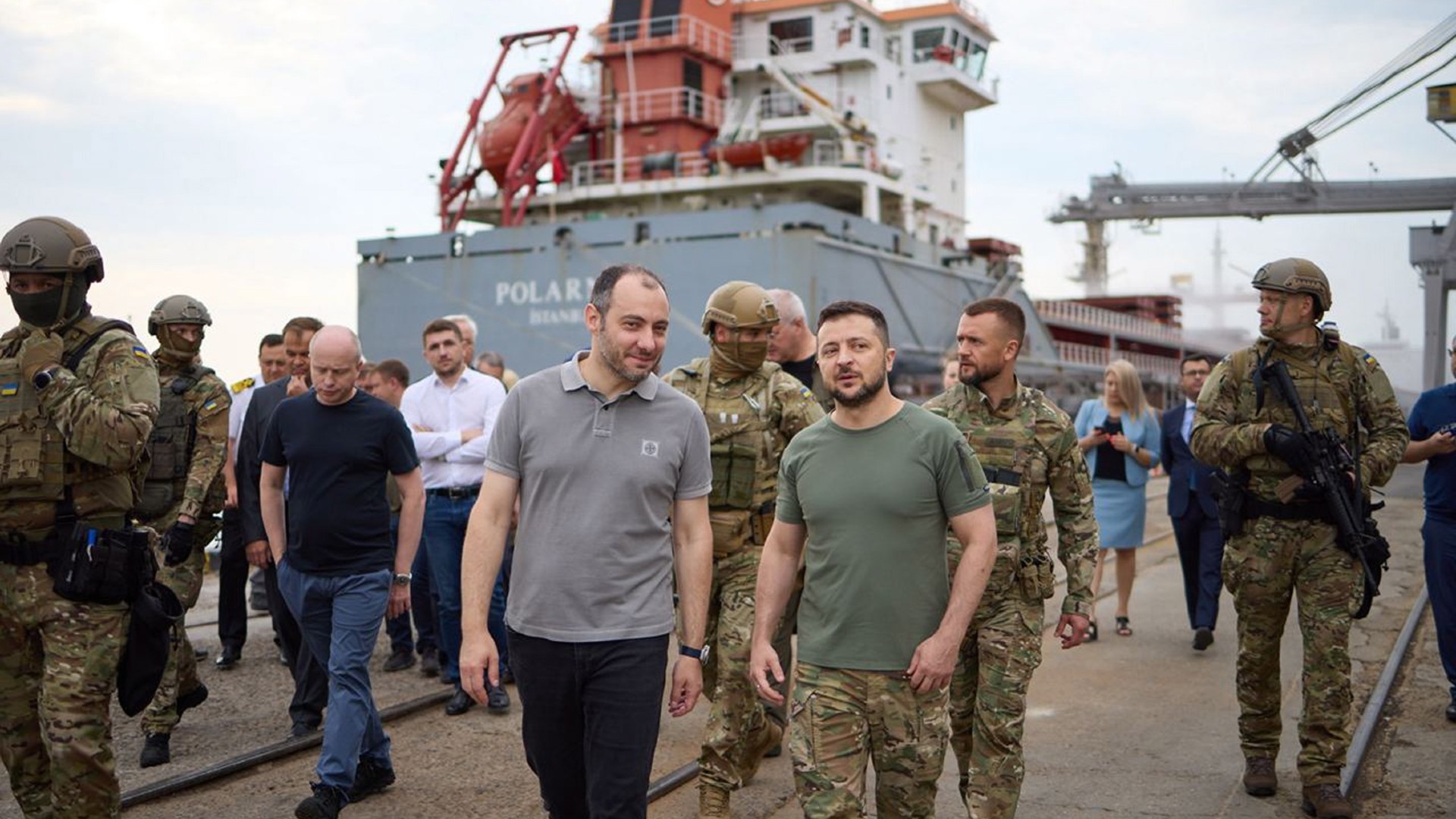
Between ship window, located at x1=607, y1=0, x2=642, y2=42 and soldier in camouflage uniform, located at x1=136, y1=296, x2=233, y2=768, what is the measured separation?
22.2m

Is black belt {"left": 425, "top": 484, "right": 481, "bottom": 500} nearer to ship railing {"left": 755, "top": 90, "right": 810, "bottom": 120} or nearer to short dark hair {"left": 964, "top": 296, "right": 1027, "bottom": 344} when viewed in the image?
short dark hair {"left": 964, "top": 296, "right": 1027, "bottom": 344}

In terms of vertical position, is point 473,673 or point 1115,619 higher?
point 473,673

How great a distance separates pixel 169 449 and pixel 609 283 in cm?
331

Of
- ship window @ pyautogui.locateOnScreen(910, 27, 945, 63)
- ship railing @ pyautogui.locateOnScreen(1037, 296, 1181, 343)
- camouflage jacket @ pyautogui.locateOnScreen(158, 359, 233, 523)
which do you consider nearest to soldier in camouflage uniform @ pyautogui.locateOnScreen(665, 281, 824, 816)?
camouflage jacket @ pyautogui.locateOnScreen(158, 359, 233, 523)

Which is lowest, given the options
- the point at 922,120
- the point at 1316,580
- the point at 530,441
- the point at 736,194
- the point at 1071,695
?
the point at 1071,695

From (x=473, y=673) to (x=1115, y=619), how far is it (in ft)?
20.8

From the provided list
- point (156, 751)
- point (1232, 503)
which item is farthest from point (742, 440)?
point (156, 751)

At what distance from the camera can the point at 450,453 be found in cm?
670

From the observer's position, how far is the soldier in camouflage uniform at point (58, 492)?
3781 millimetres

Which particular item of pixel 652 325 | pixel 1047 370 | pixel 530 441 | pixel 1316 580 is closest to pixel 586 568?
pixel 530 441

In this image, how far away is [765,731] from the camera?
16.3ft

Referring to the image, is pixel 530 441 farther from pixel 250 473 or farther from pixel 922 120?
pixel 922 120

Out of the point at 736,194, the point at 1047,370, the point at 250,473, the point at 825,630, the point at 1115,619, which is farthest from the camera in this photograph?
the point at 1047,370

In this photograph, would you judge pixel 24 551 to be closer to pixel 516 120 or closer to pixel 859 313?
pixel 859 313
